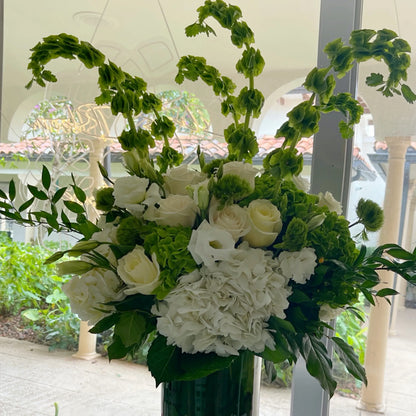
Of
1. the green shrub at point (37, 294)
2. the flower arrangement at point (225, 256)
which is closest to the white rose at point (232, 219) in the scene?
the flower arrangement at point (225, 256)

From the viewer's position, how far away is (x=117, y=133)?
1398mm

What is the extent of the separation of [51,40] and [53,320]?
0.98m

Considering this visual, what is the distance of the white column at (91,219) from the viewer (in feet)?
4.64

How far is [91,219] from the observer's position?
56.1 inches

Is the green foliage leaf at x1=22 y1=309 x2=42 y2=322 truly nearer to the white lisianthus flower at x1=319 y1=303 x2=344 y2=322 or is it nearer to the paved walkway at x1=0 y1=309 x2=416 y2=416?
the paved walkway at x1=0 y1=309 x2=416 y2=416

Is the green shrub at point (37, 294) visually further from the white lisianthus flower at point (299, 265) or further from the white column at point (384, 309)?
the white lisianthus flower at point (299, 265)

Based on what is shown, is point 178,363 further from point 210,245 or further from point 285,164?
point 285,164

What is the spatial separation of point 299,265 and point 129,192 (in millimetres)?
257

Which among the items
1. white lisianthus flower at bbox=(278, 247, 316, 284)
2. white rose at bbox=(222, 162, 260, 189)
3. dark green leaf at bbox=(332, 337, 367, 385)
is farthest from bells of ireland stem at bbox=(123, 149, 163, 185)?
dark green leaf at bbox=(332, 337, 367, 385)

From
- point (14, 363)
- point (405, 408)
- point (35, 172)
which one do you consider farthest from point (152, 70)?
point (405, 408)

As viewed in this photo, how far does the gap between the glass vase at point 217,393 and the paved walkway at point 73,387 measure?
57 centimetres

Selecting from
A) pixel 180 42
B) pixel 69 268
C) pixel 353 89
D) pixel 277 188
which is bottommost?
pixel 69 268

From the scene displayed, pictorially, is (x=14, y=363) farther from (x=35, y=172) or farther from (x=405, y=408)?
(x=405, y=408)

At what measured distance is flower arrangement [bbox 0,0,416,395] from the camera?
62 centimetres
